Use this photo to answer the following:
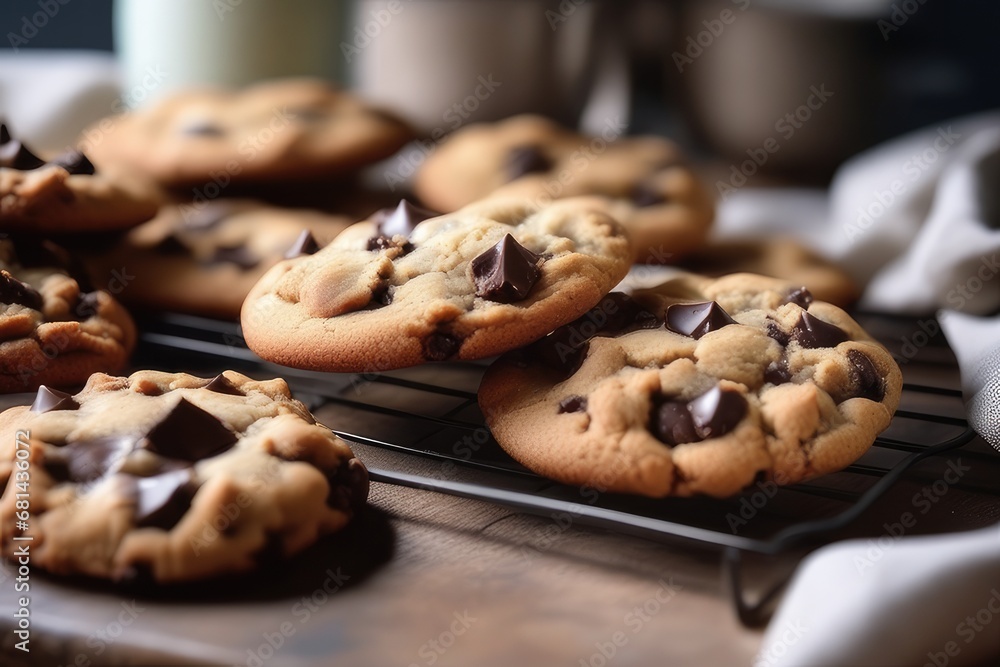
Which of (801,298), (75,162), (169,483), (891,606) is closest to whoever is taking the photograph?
(891,606)

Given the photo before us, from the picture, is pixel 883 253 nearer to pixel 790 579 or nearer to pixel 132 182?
pixel 790 579

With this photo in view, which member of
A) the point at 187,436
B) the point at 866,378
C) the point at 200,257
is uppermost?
the point at 866,378

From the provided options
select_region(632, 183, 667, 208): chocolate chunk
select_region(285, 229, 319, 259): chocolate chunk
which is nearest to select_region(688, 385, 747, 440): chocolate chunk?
select_region(285, 229, 319, 259): chocolate chunk

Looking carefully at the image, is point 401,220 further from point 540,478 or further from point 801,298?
point 801,298

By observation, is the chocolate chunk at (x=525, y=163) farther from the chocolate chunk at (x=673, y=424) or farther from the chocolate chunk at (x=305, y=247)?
the chocolate chunk at (x=673, y=424)

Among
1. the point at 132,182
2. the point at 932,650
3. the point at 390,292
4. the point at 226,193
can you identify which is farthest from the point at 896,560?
the point at 226,193

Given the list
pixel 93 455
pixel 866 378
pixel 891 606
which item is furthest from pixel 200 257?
pixel 891 606

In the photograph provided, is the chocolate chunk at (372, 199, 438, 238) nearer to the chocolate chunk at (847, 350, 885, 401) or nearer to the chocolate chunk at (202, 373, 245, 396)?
the chocolate chunk at (202, 373, 245, 396)
